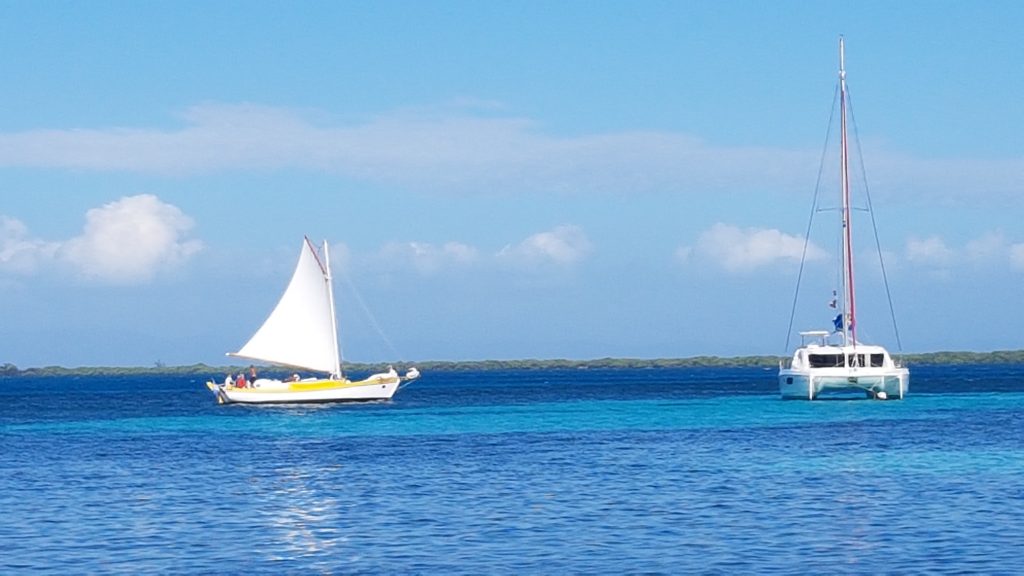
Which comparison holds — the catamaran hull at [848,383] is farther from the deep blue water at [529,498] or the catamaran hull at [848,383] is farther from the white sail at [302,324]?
the white sail at [302,324]

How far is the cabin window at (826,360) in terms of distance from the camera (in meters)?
86.9

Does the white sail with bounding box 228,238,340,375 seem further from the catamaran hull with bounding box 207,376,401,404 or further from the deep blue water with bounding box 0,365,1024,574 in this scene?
the deep blue water with bounding box 0,365,1024,574

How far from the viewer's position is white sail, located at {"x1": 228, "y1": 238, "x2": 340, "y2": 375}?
98.2 metres

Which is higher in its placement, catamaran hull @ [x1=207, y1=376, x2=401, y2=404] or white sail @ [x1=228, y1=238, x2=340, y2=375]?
white sail @ [x1=228, y1=238, x2=340, y2=375]

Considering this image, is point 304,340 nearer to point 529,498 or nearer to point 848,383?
point 848,383

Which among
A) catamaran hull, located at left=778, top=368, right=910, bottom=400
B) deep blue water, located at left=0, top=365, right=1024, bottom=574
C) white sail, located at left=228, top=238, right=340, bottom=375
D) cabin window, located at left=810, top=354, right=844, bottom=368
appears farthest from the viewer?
white sail, located at left=228, top=238, right=340, bottom=375

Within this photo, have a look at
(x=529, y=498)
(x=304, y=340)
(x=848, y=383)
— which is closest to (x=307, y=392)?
(x=304, y=340)

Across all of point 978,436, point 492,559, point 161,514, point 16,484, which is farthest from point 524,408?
point 492,559

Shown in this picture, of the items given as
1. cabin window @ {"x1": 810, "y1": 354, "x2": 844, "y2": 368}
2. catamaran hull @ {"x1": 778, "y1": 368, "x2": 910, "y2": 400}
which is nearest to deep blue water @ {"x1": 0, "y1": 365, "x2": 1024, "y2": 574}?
catamaran hull @ {"x1": 778, "y1": 368, "x2": 910, "y2": 400}

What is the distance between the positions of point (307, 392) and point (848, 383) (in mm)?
36532

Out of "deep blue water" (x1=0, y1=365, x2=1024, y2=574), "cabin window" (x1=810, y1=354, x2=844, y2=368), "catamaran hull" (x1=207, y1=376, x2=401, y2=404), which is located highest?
"cabin window" (x1=810, y1=354, x2=844, y2=368)

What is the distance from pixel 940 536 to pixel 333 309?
7211 cm

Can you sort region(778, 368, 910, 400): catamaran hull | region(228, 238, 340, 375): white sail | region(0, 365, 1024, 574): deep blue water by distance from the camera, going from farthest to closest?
region(228, 238, 340, 375): white sail → region(778, 368, 910, 400): catamaran hull → region(0, 365, 1024, 574): deep blue water

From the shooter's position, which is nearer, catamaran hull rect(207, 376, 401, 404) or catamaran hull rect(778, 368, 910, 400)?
catamaran hull rect(778, 368, 910, 400)
